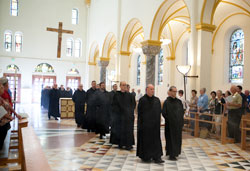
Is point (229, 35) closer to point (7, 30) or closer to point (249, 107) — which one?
point (249, 107)

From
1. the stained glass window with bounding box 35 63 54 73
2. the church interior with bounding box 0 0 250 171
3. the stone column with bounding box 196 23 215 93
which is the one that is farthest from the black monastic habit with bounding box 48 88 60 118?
the stained glass window with bounding box 35 63 54 73

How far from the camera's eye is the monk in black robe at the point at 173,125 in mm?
5711

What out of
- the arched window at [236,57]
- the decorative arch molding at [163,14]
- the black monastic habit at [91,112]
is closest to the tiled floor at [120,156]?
the black monastic habit at [91,112]

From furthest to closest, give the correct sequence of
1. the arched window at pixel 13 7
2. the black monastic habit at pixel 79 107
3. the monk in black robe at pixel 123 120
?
the arched window at pixel 13 7, the black monastic habit at pixel 79 107, the monk in black robe at pixel 123 120

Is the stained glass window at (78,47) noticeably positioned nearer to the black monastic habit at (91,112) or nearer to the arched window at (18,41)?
the arched window at (18,41)

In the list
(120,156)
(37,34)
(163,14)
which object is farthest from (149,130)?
(37,34)

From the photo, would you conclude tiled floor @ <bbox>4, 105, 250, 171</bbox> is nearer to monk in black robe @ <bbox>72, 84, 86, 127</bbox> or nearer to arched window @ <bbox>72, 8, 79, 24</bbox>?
monk in black robe @ <bbox>72, 84, 86, 127</bbox>

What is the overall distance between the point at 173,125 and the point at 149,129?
2.07 ft

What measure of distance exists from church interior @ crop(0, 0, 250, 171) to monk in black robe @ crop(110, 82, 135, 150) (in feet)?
0.96

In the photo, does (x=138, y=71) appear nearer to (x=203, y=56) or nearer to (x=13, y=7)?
(x=13, y=7)

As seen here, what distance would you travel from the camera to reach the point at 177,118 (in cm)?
581

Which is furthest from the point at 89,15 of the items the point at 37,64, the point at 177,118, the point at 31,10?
the point at 177,118

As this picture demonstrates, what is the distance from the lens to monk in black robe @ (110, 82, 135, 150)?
21.4 ft

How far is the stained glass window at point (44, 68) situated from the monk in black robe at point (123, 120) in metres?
18.3
